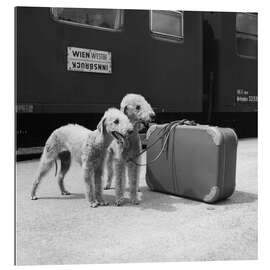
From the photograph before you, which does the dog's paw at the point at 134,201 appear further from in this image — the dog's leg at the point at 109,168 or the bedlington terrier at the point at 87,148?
the dog's leg at the point at 109,168

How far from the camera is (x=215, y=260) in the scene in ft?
8.05

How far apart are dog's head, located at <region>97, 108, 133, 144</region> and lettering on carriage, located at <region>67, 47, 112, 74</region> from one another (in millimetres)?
849

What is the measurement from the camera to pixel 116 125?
3002mm

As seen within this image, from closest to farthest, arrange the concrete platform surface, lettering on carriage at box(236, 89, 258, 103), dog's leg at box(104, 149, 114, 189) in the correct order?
1. the concrete platform surface
2. dog's leg at box(104, 149, 114, 189)
3. lettering on carriage at box(236, 89, 258, 103)

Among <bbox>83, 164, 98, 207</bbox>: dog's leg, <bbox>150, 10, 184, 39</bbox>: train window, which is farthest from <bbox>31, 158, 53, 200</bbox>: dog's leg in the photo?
<bbox>150, 10, 184, 39</bbox>: train window

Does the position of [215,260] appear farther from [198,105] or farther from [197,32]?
[197,32]

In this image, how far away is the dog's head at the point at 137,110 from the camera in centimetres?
326

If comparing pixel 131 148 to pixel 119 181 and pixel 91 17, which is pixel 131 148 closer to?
pixel 119 181

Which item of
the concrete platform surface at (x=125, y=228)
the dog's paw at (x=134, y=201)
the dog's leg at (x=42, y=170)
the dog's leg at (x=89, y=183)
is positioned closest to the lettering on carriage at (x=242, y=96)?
the concrete platform surface at (x=125, y=228)

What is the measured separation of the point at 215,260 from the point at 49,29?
2.64m

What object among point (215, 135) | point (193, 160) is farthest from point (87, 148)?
point (215, 135)

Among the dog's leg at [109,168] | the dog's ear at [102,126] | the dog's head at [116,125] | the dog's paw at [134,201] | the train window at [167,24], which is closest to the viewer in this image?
the dog's head at [116,125]

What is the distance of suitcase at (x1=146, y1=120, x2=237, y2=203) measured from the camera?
3.27 meters

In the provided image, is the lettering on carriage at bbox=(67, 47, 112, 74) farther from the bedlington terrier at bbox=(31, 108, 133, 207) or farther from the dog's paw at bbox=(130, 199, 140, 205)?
the dog's paw at bbox=(130, 199, 140, 205)
